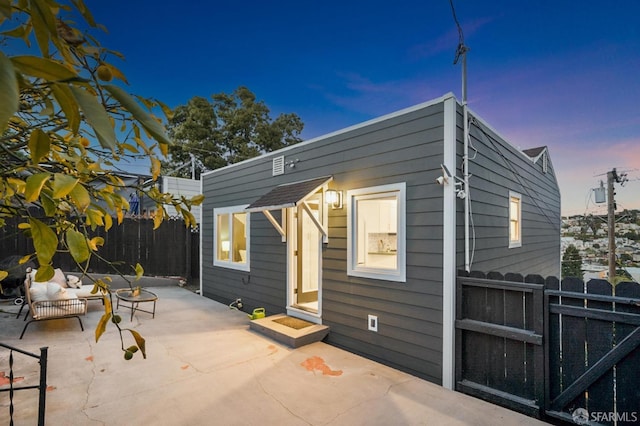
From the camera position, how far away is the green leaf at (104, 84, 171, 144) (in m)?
0.38

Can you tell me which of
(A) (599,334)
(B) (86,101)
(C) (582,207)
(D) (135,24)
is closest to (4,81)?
(B) (86,101)

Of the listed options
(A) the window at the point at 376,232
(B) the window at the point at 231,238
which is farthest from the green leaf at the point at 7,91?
(B) the window at the point at 231,238

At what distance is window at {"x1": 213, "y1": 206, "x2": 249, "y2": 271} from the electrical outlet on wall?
124 inches

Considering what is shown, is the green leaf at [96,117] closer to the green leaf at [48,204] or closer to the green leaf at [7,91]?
the green leaf at [7,91]

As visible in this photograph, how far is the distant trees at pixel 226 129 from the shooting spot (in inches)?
637

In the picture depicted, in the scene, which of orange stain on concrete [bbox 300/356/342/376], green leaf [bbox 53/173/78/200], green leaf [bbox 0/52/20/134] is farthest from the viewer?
orange stain on concrete [bbox 300/356/342/376]

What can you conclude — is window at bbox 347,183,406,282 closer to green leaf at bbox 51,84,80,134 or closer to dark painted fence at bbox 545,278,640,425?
dark painted fence at bbox 545,278,640,425

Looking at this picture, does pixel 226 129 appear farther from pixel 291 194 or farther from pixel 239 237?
pixel 291 194

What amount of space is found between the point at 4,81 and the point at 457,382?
4012mm

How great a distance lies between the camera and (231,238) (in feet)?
23.3

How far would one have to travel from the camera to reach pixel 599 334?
8.87ft

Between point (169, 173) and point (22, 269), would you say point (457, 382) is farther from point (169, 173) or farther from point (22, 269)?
point (169, 173)

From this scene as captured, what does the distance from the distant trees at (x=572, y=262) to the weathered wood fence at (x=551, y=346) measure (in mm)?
9235

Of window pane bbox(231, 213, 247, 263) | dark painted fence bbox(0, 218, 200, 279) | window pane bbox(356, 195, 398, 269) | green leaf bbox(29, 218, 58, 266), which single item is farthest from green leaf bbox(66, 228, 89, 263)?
dark painted fence bbox(0, 218, 200, 279)
